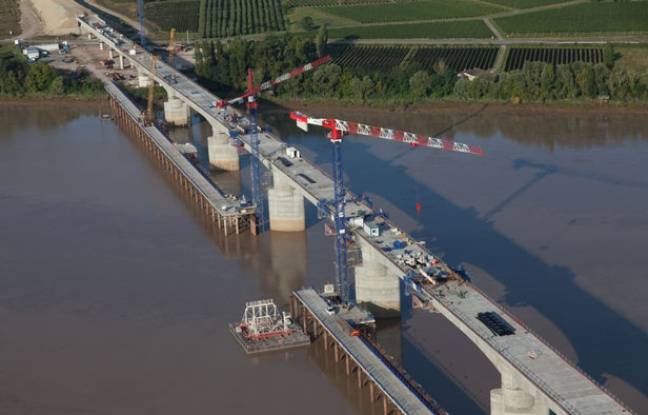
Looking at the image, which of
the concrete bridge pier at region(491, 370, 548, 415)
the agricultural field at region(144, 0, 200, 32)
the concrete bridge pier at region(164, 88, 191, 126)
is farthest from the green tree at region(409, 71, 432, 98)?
the concrete bridge pier at region(491, 370, 548, 415)

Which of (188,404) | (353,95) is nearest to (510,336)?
(188,404)

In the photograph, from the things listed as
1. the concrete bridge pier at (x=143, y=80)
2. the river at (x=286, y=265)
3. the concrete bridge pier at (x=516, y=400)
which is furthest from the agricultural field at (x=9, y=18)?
the concrete bridge pier at (x=516, y=400)

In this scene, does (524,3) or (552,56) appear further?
(524,3)

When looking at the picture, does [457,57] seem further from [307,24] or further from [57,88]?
[57,88]

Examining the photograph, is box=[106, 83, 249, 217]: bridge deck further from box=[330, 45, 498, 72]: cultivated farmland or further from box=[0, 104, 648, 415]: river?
→ box=[330, 45, 498, 72]: cultivated farmland

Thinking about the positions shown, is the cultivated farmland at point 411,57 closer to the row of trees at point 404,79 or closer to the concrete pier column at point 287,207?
the row of trees at point 404,79

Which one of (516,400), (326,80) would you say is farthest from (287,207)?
(326,80)

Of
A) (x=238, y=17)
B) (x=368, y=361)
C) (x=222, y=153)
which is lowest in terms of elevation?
(x=368, y=361)
